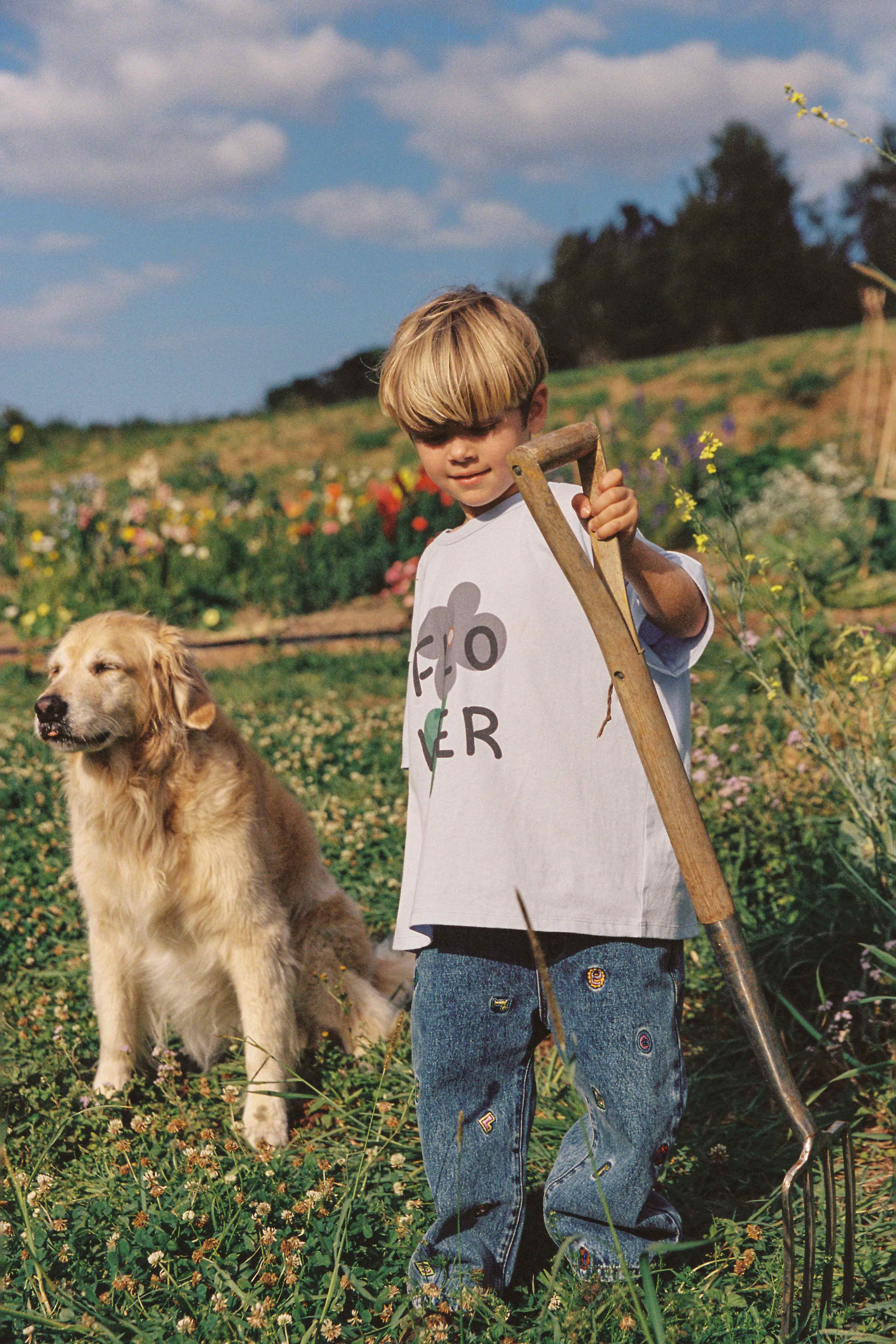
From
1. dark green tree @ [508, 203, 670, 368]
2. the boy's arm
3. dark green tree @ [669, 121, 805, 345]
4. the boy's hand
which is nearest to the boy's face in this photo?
the boy's arm

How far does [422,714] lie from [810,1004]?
5.39 feet

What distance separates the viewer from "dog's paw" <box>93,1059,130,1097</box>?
2879mm

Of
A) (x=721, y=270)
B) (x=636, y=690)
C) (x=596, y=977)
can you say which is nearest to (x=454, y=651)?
(x=636, y=690)

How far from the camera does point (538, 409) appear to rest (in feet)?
6.81

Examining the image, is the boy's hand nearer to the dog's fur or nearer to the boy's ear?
the boy's ear

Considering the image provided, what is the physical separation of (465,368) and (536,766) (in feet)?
2.43

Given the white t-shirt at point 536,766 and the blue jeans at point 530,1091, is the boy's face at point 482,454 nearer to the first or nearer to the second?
the white t-shirt at point 536,766

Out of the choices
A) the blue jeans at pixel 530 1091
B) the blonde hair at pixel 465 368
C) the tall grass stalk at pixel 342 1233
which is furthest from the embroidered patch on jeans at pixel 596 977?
the blonde hair at pixel 465 368

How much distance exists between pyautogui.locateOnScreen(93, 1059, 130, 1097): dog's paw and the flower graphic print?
144 cm

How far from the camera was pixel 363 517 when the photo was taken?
10188mm

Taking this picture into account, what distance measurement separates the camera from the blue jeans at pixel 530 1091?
193 cm

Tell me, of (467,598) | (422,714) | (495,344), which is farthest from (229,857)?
(495,344)

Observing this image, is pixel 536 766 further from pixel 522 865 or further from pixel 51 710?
pixel 51 710

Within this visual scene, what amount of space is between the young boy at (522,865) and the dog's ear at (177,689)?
101 centimetres
